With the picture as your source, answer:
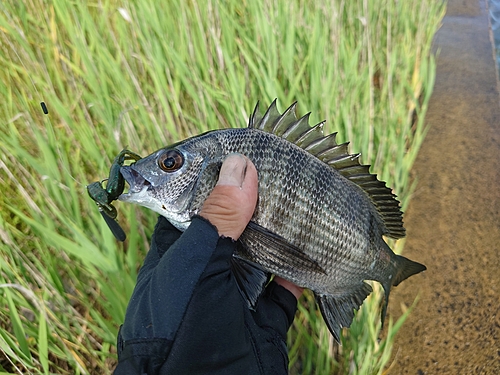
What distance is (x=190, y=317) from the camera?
105cm

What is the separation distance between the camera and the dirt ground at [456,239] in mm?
1831

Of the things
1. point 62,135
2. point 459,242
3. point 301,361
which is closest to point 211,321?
point 301,361

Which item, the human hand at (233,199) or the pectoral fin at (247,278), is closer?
the human hand at (233,199)

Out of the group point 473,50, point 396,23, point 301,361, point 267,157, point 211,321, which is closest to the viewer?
point 211,321

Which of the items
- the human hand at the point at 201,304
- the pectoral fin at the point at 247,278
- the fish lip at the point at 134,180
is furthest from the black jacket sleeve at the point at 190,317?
the fish lip at the point at 134,180

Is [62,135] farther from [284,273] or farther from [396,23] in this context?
[396,23]

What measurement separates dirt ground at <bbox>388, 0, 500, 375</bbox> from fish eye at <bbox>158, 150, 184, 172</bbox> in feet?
4.64

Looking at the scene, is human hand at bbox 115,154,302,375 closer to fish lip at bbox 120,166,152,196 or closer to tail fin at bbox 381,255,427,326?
fish lip at bbox 120,166,152,196

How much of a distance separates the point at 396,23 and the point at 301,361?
2.75m

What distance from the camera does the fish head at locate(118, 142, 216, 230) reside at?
4.16 ft

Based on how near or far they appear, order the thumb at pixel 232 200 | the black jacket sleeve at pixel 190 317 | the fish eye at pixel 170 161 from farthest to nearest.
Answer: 1. the fish eye at pixel 170 161
2. the thumb at pixel 232 200
3. the black jacket sleeve at pixel 190 317

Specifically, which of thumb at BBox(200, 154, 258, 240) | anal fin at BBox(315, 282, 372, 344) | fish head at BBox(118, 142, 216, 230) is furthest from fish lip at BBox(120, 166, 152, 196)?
anal fin at BBox(315, 282, 372, 344)

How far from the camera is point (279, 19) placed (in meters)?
2.34

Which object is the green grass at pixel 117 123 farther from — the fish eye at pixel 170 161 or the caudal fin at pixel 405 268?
the fish eye at pixel 170 161
